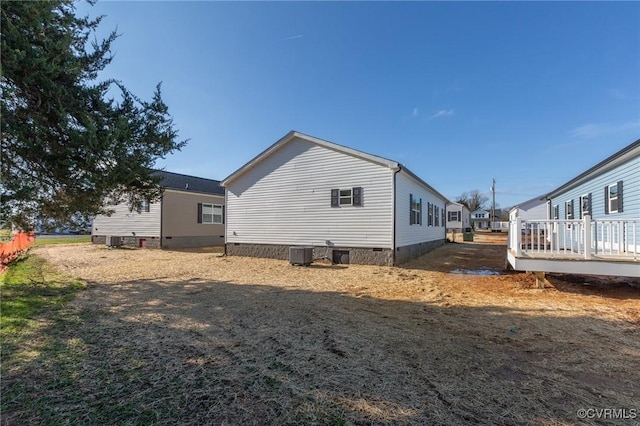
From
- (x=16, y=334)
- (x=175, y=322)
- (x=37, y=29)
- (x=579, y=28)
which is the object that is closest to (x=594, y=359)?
(x=175, y=322)

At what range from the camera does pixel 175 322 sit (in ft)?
15.4

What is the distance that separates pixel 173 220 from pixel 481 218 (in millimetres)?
68751

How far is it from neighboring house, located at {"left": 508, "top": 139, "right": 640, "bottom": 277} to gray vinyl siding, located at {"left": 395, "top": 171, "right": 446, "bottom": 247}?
370 centimetres

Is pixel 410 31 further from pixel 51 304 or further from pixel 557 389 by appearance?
pixel 51 304

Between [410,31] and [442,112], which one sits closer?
[410,31]

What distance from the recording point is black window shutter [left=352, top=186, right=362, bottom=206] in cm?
1150

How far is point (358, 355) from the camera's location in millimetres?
3469

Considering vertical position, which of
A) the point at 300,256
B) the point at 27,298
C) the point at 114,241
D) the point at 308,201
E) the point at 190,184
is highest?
the point at 190,184

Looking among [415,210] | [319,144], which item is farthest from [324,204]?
[415,210]

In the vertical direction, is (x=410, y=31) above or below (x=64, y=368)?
above

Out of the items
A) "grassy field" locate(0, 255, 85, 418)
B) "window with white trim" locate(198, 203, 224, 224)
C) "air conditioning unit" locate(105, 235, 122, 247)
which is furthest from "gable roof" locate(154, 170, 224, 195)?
"grassy field" locate(0, 255, 85, 418)

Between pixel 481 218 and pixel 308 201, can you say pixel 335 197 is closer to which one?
pixel 308 201

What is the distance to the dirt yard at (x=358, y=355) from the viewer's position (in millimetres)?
2426

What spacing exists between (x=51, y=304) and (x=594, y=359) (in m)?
8.59
